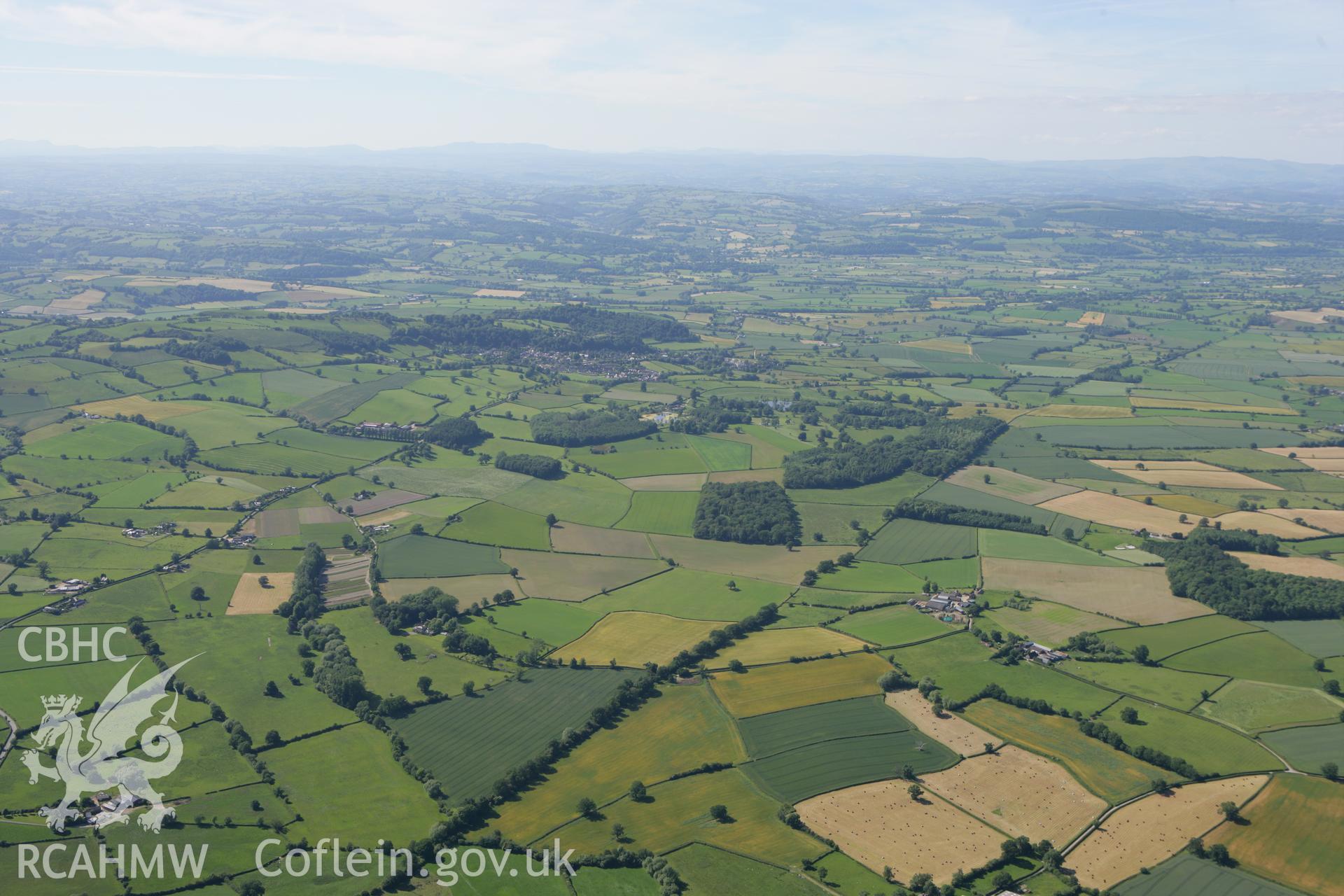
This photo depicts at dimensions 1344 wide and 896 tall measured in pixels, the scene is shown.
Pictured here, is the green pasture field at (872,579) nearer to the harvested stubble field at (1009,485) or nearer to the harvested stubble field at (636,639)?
the harvested stubble field at (636,639)

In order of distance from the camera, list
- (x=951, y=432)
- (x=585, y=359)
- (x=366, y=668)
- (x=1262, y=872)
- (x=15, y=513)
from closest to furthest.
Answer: (x=1262, y=872) < (x=366, y=668) < (x=15, y=513) < (x=951, y=432) < (x=585, y=359)

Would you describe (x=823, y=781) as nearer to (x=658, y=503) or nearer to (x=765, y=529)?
(x=765, y=529)

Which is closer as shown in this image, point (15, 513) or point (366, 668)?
point (366, 668)

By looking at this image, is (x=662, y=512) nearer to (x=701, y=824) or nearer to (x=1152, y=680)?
(x=1152, y=680)

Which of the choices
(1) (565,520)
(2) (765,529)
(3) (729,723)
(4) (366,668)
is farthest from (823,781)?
(1) (565,520)

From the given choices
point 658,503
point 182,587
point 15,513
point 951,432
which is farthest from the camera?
point 951,432
